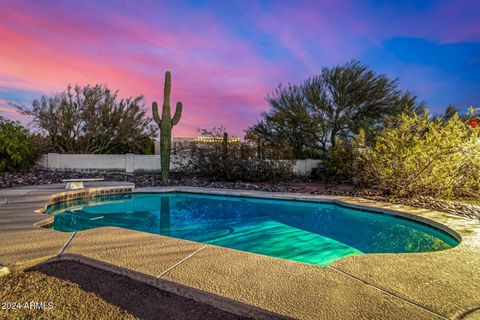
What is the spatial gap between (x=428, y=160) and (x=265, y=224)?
4.07m

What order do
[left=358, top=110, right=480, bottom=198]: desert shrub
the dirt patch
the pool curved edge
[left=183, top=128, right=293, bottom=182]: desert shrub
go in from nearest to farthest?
1. the dirt patch
2. the pool curved edge
3. [left=358, top=110, right=480, bottom=198]: desert shrub
4. [left=183, top=128, right=293, bottom=182]: desert shrub

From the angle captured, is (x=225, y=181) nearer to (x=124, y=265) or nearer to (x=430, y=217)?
(x=430, y=217)

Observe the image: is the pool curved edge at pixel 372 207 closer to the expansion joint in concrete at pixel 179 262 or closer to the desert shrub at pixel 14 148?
the expansion joint in concrete at pixel 179 262

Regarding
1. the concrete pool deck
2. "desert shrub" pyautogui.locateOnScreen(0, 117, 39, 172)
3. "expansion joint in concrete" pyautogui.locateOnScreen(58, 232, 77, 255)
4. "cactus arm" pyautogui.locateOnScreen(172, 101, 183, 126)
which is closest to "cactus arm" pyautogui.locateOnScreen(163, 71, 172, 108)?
"cactus arm" pyautogui.locateOnScreen(172, 101, 183, 126)

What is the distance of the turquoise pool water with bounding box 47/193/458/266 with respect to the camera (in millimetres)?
3945

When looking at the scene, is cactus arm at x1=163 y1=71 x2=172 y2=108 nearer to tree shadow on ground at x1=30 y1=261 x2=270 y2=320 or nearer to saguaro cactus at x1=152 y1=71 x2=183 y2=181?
saguaro cactus at x1=152 y1=71 x2=183 y2=181

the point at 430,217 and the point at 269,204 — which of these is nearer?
the point at 430,217

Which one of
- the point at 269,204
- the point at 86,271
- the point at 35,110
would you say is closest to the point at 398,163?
the point at 269,204

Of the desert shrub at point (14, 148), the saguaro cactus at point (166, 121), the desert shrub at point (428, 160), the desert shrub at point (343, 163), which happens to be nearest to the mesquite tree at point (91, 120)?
the desert shrub at point (14, 148)

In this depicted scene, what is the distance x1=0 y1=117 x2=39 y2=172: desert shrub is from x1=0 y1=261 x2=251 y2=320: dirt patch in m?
9.38

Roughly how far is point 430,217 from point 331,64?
11.2 metres

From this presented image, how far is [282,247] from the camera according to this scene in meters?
3.94

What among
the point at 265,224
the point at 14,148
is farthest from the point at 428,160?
the point at 14,148

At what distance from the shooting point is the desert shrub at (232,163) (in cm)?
1022
